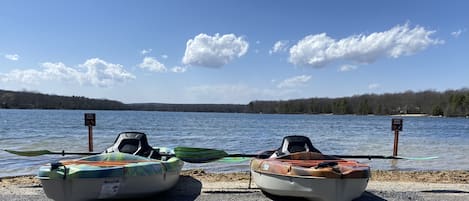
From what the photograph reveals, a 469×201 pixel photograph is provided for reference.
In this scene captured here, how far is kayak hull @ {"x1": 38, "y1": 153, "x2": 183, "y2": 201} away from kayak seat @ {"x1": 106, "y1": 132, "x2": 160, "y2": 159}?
1940 mm

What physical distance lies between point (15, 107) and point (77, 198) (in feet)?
511

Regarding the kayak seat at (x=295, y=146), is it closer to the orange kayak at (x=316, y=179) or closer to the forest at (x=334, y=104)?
the orange kayak at (x=316, y=179)

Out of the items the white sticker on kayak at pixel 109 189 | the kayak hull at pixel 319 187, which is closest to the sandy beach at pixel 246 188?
the kayak hull at pixel 319 187

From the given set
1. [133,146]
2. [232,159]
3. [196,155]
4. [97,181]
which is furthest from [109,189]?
[232,159]

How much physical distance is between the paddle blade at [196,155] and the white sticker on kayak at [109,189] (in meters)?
2.60

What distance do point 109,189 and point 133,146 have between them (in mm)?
2720

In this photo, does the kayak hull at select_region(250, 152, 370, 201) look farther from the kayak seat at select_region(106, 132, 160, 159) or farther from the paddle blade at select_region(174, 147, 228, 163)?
the kayak seat at select_region(106, 132, 160, 159)

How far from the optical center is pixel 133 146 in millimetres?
10117

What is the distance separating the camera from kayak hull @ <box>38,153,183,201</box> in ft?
23.8

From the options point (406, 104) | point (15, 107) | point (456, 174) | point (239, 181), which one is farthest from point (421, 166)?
point (15, 107)

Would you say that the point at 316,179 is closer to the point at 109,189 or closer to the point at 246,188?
the point at 246,188

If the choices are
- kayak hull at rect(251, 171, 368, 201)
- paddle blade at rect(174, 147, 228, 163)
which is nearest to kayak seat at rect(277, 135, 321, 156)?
paddle blade at rect(174, 147, 228, 163)

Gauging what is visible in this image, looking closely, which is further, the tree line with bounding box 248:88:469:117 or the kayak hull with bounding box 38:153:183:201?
the tree line with bounding box 248:88:469:117

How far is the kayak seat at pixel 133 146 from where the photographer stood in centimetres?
999
